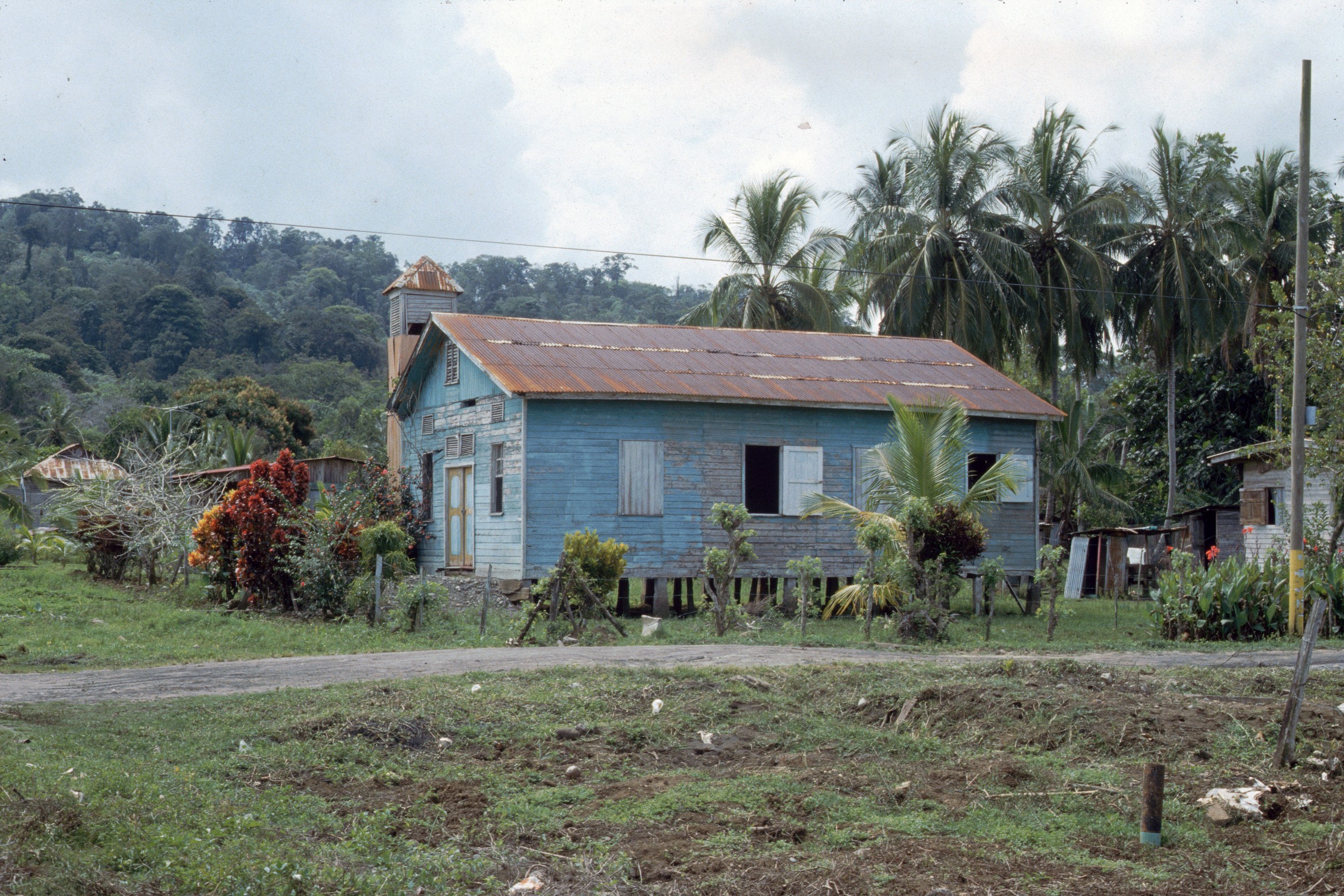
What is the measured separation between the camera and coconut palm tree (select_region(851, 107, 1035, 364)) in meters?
33.8

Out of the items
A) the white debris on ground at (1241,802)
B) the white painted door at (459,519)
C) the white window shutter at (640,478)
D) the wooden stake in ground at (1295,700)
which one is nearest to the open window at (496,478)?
the white painted door at (459,519)

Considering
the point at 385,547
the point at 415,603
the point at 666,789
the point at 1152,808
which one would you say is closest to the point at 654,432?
the point at 385,547

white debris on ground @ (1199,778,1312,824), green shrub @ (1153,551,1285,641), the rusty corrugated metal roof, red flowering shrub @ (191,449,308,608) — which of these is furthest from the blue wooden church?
the rusty corrugated metal roof

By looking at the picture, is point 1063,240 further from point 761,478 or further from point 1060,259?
point 761,478

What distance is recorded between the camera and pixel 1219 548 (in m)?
30.1

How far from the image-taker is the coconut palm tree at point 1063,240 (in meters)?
34.2

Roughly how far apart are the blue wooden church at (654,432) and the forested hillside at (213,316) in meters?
14.9

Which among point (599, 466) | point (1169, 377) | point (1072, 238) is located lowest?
point (599, 466)

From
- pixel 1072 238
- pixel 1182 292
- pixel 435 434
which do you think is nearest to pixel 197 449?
pixel 435 434

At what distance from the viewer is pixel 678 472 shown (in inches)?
816

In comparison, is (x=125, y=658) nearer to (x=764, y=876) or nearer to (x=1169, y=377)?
(x=764, y=876)

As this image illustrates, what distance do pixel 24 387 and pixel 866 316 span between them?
3985cm

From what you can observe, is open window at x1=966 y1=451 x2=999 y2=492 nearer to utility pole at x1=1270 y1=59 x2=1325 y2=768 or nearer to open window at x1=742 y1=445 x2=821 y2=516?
open window at x1=742 y1=445 x2=821 y2=516

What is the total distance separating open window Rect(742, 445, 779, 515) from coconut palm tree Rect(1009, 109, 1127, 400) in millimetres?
11399
